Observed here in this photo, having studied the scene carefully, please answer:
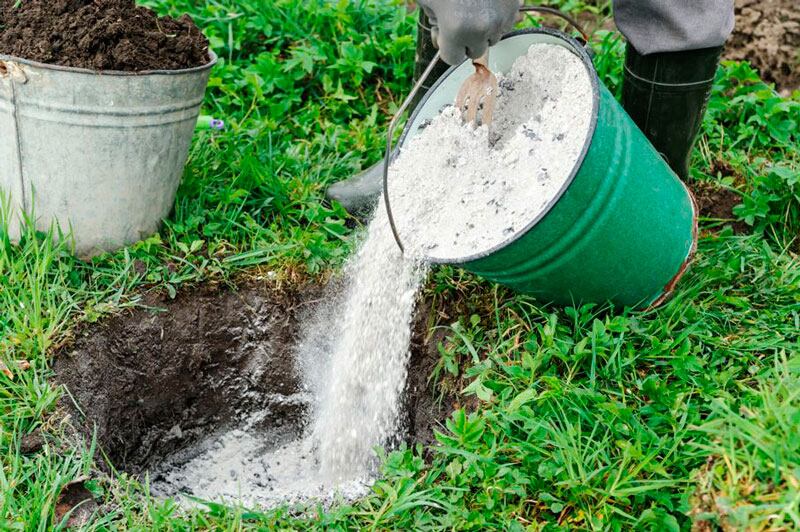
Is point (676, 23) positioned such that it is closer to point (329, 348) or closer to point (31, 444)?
point (329, 348)

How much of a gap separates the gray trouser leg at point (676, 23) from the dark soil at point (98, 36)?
128 cm

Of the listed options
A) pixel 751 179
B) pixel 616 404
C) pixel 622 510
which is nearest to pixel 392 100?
pixel 751 179

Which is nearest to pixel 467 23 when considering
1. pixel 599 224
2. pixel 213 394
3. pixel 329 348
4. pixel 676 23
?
pixel 599 224

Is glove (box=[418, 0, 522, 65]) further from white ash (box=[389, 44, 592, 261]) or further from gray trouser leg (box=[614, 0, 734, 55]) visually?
gray trouser leg (box=[614, 0, 734, 55])

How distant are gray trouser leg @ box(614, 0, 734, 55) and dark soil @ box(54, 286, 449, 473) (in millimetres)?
1060

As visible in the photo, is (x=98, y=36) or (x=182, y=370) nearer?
(x=98, y=36)

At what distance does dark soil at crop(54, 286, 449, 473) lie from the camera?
97.3 inches

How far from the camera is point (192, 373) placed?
2.76 meters

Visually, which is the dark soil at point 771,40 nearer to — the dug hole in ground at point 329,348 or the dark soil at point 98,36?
the dug hole in ground at point 329,348

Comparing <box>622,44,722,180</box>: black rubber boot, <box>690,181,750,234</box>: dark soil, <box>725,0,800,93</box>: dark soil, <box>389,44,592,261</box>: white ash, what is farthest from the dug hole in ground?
<box>725,0,800,93</box>: dark soil

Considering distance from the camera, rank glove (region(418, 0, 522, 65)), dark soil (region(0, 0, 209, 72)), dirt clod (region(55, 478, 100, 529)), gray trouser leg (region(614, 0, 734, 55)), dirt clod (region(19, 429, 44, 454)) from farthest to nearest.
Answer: dark soil (region(0, 0, 209, 72)), gray trouser leg (region(614, 0, 734, 55)), dirt clod (region(19, 429, 44, 454)), dirt clod (region(55, 478, 100, 529)), glove (region(418, 0, 522, 65))

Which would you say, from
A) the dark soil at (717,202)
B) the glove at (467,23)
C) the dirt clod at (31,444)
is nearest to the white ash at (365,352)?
the glove at (467,23)

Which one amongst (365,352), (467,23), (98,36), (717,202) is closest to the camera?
(467,23)

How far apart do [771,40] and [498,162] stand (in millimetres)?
1737
